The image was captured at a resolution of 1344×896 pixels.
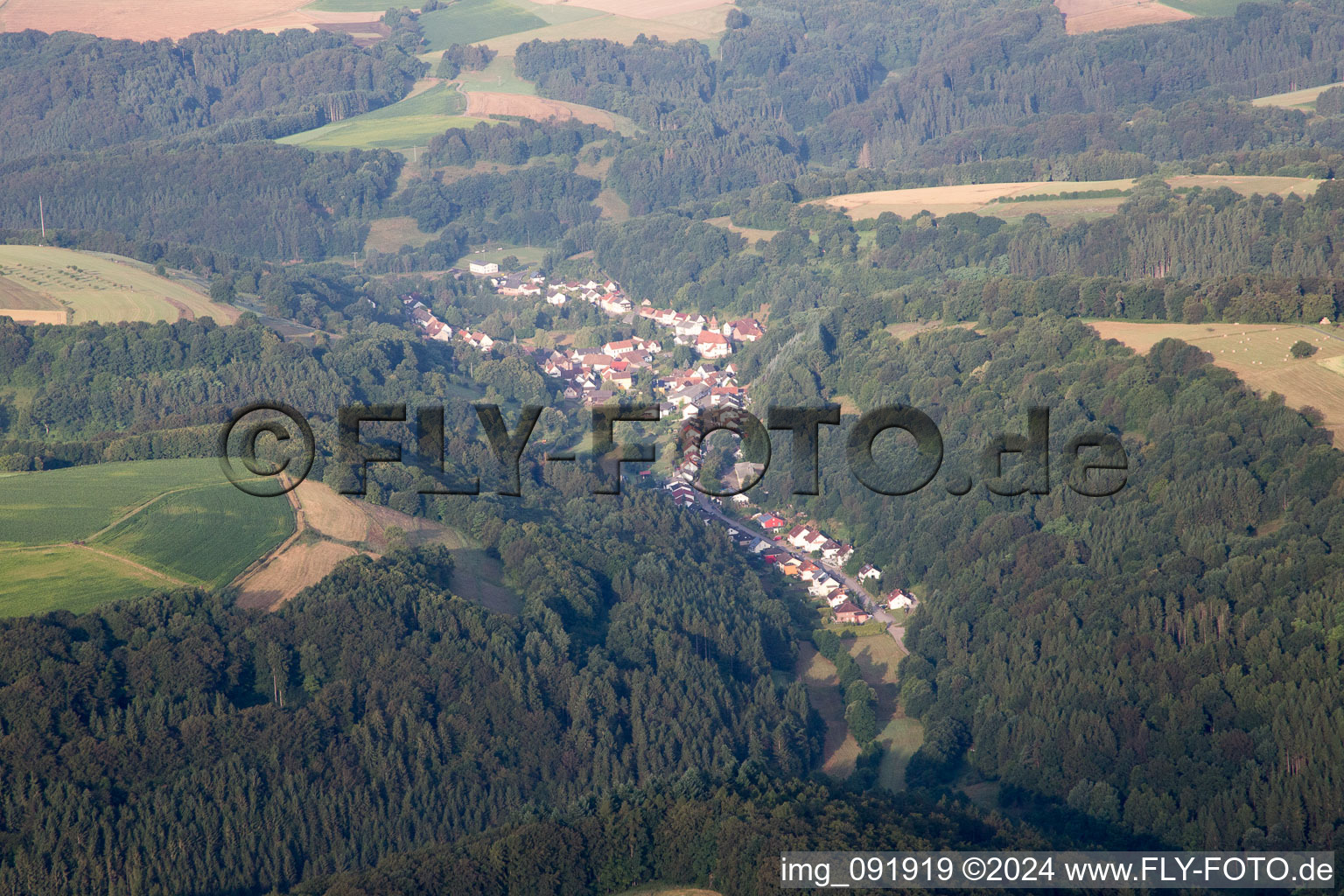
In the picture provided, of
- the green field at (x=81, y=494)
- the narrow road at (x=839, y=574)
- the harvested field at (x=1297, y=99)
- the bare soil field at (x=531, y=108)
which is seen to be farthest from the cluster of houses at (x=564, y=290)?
the harvested field at (x=1297, y=99)

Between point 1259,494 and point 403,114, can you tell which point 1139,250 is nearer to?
point 1259,494

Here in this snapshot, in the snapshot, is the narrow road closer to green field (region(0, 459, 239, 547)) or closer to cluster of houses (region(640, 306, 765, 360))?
green field (region(0, 459, 239, 547))

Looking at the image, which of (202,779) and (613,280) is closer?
(202,779)

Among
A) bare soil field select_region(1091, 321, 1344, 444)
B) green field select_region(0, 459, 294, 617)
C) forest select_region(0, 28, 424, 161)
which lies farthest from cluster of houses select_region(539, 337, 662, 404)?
forest select_region(0, 28, 424, 161)

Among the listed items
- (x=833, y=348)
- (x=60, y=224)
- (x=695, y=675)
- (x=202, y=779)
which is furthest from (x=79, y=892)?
(x=60, y=224)

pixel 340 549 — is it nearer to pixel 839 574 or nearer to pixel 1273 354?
pixel 839 574

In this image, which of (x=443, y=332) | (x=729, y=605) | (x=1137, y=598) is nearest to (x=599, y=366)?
(x=443, y=332)
